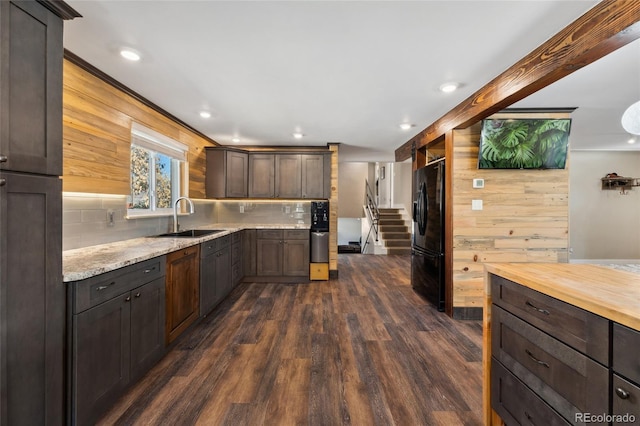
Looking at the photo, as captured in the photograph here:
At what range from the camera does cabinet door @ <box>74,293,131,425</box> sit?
58.6 inches

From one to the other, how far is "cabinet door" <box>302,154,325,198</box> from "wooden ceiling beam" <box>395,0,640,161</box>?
8.45ft

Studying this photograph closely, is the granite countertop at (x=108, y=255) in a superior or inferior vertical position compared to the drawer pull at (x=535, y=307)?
superior

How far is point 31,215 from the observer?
1298 millimetres

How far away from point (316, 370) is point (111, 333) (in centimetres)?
140

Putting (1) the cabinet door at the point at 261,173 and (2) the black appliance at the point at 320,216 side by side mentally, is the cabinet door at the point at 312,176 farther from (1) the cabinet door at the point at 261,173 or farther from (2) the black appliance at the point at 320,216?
(1) the cabinet door at the point at 261,173

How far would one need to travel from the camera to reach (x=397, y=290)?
14.3 feet

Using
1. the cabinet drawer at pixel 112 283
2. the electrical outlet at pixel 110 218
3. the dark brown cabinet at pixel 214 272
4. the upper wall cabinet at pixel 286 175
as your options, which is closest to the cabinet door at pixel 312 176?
the upper wall cabinet at pixel 286 175

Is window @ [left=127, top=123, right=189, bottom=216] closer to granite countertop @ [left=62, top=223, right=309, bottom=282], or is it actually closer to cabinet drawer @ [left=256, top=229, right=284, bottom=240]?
granite countertop @ [left=62, top=223, right=309, bottom=282]

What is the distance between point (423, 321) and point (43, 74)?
3579 millimetres

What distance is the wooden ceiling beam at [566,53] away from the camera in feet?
4.70

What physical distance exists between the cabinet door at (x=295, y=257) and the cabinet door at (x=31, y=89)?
3.49 metres

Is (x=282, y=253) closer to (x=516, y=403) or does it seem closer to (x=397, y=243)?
(x=516, y=403)

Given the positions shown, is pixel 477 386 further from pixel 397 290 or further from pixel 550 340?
pixel 397 290

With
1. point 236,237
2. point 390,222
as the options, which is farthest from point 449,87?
point 390,222
